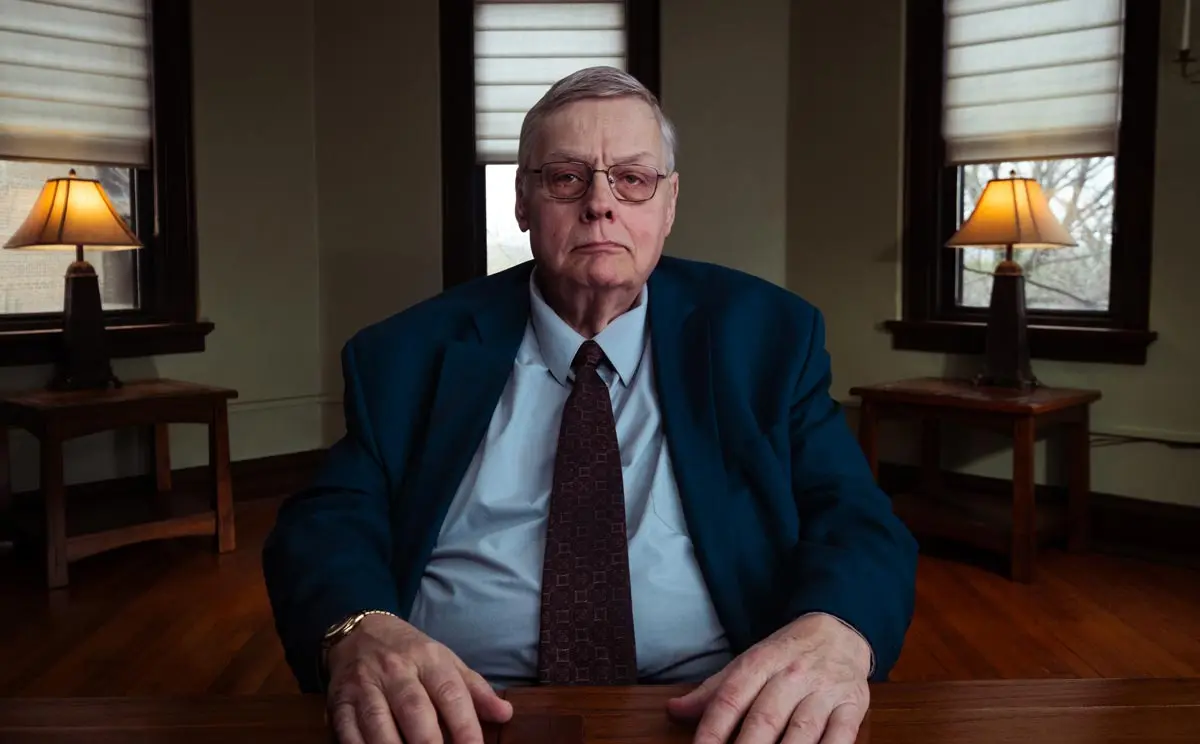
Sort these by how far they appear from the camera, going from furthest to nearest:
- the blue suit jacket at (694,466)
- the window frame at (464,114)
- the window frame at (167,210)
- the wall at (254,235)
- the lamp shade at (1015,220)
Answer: the window frame at (464,114), the wall at (254,235), the window frame at (167,210), the lamp shade at (1015,220), the blue suit jacket at (694,466)

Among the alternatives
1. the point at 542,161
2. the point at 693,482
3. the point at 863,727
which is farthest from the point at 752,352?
the point at 863,727

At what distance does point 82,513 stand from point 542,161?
2.91 meters

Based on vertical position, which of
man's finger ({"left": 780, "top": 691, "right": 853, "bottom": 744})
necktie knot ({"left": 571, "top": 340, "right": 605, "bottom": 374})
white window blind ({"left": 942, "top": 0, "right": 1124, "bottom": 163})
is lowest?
man's finger ({"left": 780, "top": 691, "right": 853, "bottom": 744})

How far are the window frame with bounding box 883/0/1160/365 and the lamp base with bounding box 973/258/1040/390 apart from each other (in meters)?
0.28

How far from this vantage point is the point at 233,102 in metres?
4.34

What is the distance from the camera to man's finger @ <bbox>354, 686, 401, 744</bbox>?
34.7 inches

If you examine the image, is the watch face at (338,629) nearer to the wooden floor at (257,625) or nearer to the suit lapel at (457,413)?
the suit lapel at (457,413)

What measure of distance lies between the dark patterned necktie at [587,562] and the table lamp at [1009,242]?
8.24ft

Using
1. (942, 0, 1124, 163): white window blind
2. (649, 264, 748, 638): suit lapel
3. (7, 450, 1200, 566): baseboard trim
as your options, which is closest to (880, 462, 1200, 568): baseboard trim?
(7, 450, 1200, 566): baseboard trim

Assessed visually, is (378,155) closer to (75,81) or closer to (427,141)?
(427,141)

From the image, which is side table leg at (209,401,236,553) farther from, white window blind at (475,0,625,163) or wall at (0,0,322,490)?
white window blind at (475,0,625,163)

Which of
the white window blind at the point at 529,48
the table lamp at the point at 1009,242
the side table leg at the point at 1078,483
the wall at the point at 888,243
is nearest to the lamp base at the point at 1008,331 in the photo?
the table lamp at the point at 1009,242

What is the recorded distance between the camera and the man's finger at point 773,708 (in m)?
0.87

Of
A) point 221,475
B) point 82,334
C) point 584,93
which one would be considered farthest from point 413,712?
point 82,334
